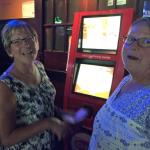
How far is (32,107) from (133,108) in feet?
2.01

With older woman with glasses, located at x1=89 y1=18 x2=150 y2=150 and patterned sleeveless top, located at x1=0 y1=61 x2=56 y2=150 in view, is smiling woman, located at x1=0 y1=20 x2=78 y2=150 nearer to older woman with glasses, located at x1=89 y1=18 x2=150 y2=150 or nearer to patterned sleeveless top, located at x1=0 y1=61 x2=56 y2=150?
patterned sleeveless top, located at x1=0 y1=61 x2=56 y2=150

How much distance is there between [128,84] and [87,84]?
834 millimetres

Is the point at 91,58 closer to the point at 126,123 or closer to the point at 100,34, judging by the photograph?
the point at 100,34

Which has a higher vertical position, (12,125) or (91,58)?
(91,58)

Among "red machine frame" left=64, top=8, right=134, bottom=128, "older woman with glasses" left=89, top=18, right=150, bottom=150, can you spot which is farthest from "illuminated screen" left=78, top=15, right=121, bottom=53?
"older woman with glasses" left=89, top=18, right=150, bottom=150

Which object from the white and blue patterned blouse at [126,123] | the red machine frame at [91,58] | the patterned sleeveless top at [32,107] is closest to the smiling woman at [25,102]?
the patterned sleeveless top at [32,107]

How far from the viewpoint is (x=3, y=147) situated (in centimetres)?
155

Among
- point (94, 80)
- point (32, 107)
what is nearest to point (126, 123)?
point (32, 107)

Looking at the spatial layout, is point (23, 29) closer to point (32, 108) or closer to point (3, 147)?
point (32, 108)

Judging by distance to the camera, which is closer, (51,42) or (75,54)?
(75,54)

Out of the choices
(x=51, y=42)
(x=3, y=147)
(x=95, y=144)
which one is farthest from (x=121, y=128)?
(x=51, y=42)

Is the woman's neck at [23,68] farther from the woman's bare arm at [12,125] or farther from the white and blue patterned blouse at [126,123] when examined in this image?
the white and blue patterned blouse at [126,123]

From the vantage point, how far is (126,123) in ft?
3.71

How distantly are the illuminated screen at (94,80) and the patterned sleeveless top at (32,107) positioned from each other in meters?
0.47
